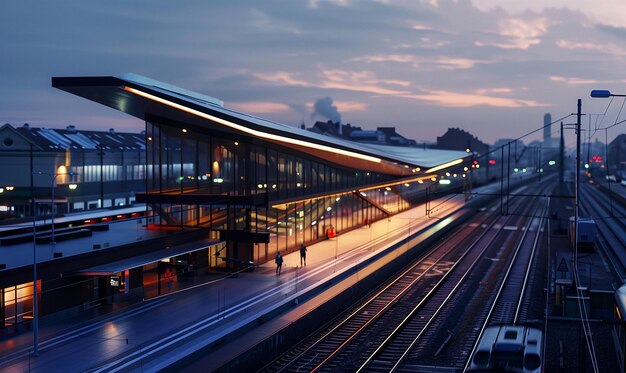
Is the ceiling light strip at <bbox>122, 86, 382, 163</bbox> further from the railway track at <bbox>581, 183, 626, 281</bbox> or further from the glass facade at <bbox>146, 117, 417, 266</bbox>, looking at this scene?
the railway track at <bbox>581, 183, 626, 281</bbox>

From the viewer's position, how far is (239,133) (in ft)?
108

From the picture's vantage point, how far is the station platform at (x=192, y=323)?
719 inches

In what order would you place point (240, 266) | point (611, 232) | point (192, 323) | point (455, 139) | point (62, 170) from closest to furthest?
point (192, 323)
point (240, 266)
point (611, 232)
point (62, 170)
point (455, 139)

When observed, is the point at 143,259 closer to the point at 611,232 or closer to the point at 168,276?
the point at 168,276

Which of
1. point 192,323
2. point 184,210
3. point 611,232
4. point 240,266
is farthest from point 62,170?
point 611,232

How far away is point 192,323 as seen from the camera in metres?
22.2

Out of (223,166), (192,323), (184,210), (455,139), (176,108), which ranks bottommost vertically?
(192,323)

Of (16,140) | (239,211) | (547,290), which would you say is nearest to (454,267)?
(547,290)

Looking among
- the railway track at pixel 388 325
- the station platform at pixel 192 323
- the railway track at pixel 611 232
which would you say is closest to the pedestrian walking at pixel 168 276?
the station platform at pixel 192 323

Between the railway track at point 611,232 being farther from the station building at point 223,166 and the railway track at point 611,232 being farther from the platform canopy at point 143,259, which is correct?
the platform canopy at point 143,259

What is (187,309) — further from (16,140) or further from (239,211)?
(16,140)

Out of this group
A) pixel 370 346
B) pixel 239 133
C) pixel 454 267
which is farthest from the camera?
pixel 454 267

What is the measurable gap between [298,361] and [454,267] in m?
19.4

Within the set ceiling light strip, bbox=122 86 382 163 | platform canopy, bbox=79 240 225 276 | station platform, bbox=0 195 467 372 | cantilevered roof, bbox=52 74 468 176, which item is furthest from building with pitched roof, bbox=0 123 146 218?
station platform, bbox=0 195 467 372
